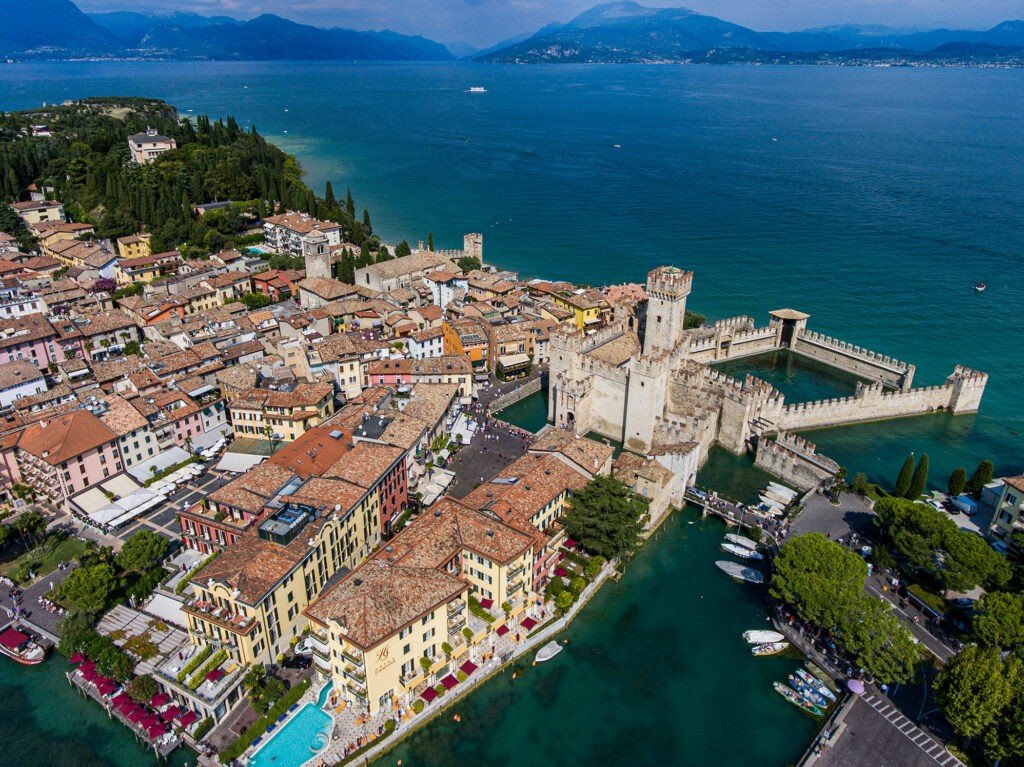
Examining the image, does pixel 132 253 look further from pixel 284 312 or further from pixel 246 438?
pixel 246 438

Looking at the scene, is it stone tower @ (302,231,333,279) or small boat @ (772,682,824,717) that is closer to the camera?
small boat @ (772,682,824,717)

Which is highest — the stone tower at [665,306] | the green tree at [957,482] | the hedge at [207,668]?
the stone tower at [665,306]

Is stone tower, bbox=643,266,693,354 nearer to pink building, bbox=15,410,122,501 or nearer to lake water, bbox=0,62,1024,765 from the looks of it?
lake water, bbox=0,62,1024,765

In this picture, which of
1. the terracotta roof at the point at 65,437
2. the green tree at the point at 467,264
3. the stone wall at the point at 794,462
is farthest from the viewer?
the green tree at the point at 467,264

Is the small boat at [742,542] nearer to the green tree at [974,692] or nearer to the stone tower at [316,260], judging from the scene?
the green tree at [974,692]

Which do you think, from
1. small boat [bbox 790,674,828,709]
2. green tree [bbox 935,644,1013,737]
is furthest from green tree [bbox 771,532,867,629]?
green tree [bbox 935,644,1013,737]

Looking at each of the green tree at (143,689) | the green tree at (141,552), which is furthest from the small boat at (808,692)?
the green tree at (141,552)
